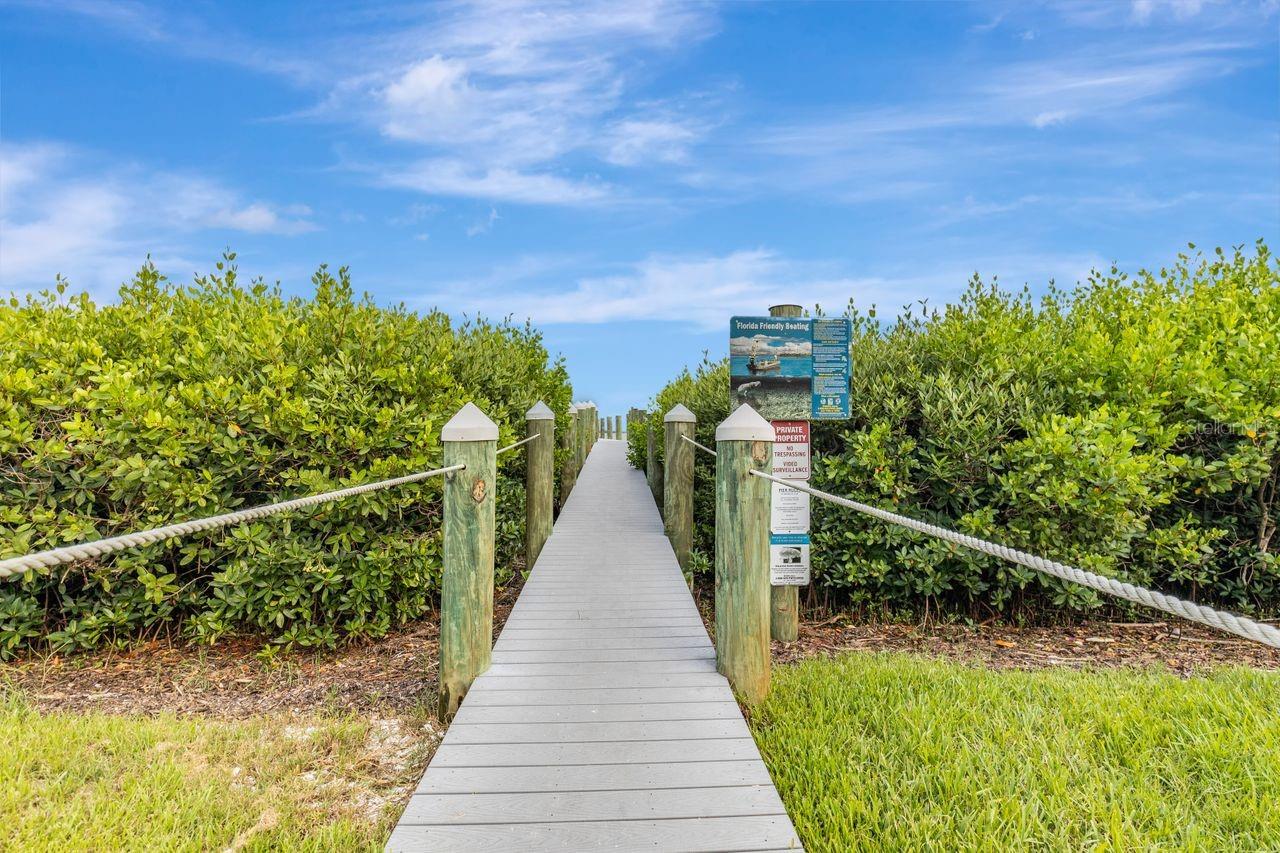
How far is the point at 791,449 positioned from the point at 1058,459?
2055 mm

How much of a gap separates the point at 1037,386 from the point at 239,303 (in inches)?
272

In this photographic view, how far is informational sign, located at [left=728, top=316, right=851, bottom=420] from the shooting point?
5.29 m

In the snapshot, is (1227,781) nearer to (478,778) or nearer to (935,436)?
(935,436)

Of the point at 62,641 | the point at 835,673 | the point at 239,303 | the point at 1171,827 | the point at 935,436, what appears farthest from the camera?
the point at 239,303

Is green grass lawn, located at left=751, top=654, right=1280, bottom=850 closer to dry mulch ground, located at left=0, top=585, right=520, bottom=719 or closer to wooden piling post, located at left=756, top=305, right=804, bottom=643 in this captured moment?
wooden piling post, located at left=756, top=305, right=804, bottom=643

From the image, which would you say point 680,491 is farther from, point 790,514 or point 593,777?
point 593,777

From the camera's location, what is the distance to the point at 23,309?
5.94 m

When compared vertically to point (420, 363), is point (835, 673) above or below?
below

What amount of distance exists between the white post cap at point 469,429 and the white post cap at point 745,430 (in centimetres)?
133

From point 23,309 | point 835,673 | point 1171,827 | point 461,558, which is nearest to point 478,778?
point 461,558

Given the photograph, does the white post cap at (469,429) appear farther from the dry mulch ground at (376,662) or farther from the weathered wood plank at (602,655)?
the dry mulch ground at (376,662)

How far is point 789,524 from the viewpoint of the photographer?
206 inches

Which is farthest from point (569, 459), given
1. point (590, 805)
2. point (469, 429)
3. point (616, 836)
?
point (616, 836)

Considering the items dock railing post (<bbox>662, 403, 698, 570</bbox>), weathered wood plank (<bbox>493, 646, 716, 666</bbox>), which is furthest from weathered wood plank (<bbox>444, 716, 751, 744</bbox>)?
dock railing post (<bbox>662, 403, 698, 570</bbox>)
